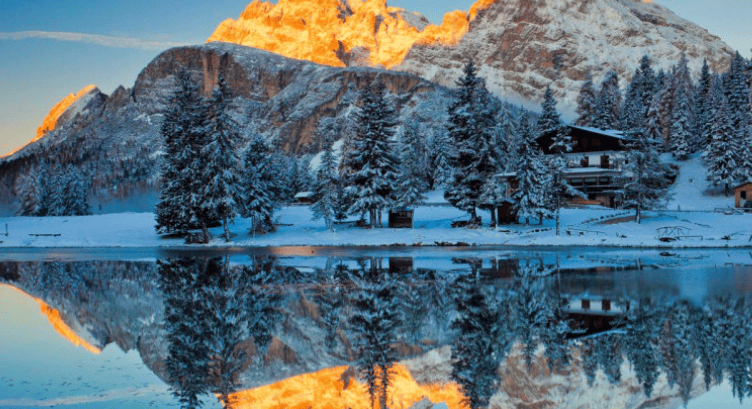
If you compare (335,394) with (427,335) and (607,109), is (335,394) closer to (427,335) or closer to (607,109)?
(427,335)

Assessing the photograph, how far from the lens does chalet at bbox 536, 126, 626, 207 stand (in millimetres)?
73500

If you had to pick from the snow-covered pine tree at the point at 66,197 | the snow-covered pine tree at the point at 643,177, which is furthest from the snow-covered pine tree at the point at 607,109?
the snow-covered pine tree at the point at 66,197

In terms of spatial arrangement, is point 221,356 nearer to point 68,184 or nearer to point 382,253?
point 382,253

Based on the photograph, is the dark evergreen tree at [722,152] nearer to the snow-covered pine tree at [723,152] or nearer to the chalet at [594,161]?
the snow-covered pine tree at [723,152]

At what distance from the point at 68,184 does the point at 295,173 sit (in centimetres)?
3400

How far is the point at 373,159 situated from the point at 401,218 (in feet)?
21.0

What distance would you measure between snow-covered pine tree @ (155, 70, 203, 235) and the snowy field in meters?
3.45

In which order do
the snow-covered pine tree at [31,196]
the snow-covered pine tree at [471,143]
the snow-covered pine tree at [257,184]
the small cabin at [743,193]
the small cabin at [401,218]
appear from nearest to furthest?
1. the snow-covered pine tree at [471,143]
2. the snow-covered pine tree at [257,184]
3. the small cabin at [401,218]
4. the small cabin at [743,193]
5. the snow-covered pine tree at [31,196]

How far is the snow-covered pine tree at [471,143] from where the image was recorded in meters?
52.9

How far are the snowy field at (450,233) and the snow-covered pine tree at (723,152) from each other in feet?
48.9

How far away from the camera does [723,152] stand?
7331 centimetres

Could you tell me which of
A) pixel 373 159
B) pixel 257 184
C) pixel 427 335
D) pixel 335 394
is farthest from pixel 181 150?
pixel 335 394

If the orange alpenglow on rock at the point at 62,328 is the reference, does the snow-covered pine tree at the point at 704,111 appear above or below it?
above

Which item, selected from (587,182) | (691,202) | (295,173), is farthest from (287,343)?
(295,173)
